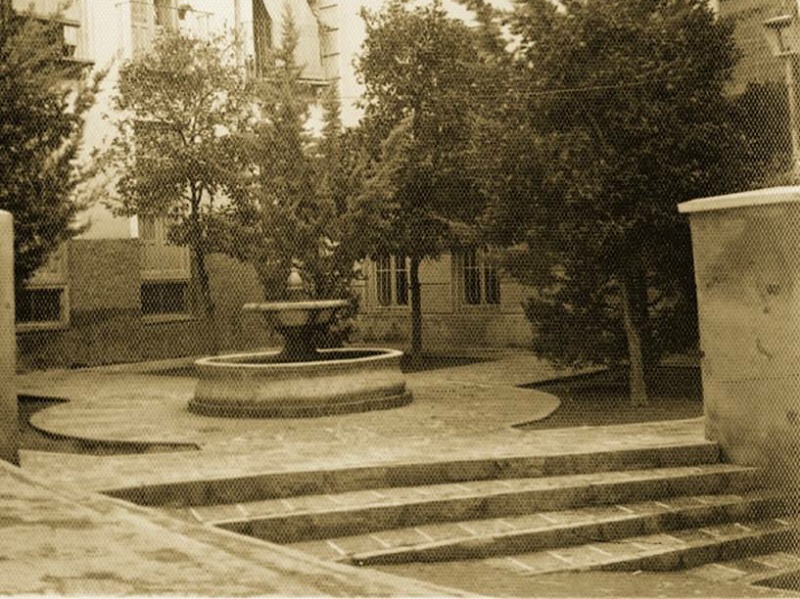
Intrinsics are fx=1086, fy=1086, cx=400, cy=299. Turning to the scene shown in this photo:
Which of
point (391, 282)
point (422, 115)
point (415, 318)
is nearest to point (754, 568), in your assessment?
point (422, 115)

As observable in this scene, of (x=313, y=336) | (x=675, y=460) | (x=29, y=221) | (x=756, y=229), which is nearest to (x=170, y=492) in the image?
(x=675, y=460)

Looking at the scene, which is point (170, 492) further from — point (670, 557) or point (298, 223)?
point (298, 223)

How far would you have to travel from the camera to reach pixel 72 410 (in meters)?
12.5

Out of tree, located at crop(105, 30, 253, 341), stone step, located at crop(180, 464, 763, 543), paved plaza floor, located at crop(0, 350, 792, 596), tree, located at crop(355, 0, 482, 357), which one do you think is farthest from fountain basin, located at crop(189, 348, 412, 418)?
tree, located at crop(105, 30, 253, 341)

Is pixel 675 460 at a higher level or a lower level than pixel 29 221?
lower

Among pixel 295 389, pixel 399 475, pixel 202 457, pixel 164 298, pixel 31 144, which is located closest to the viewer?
pixel 399 475

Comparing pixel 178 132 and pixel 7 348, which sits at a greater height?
pixel 178 132

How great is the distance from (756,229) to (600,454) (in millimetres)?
1930

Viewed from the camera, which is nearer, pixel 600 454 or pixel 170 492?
pixel 170 492

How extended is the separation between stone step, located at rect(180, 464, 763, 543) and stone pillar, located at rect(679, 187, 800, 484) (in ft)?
0.99

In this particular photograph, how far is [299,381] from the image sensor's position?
447 inches

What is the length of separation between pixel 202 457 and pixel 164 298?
1424 centimetres

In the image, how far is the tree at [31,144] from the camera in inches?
531

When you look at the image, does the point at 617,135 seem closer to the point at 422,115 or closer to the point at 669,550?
the point at 669,550
